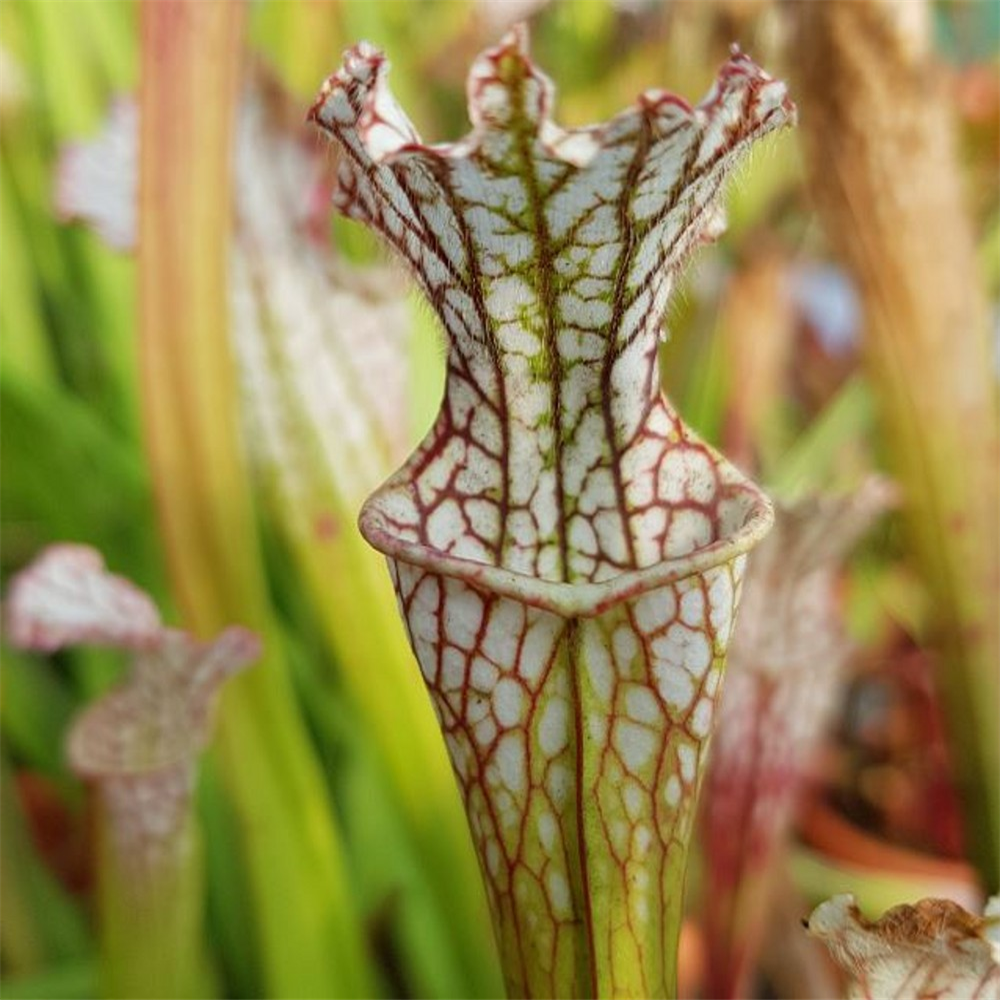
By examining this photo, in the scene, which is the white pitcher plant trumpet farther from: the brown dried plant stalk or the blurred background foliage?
the brown dried plant stalk

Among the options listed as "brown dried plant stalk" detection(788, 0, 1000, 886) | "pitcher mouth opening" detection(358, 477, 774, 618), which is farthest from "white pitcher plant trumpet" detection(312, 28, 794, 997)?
"brown dried plant stalk" detection(788, 0, 1000, 886)

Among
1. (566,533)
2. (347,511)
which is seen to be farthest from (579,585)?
(347,511)

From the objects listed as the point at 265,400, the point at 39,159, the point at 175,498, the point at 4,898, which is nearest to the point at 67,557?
the point at 175,498

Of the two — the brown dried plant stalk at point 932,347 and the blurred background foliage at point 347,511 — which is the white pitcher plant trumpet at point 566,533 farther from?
the brown dried plant stalk at point 932,347

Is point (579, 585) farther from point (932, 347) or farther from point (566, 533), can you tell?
point (932, 347)

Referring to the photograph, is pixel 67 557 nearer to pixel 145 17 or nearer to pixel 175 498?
pixel 175 498

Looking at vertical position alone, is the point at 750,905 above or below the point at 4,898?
below
